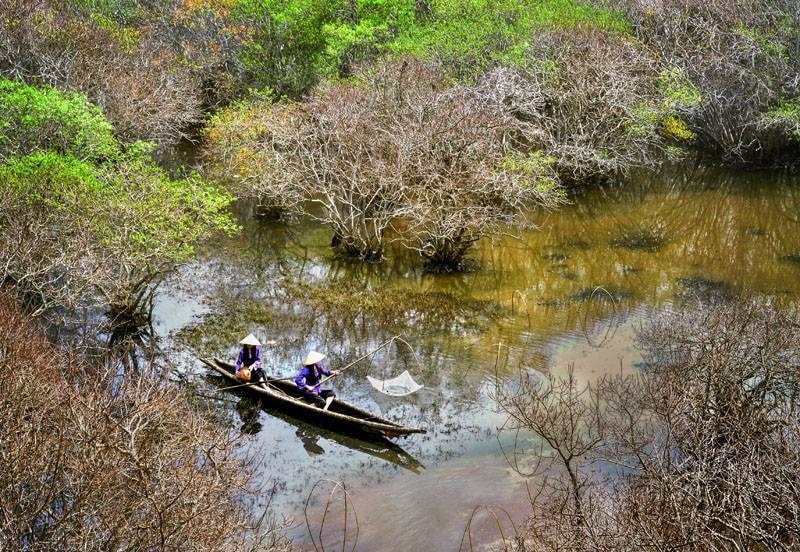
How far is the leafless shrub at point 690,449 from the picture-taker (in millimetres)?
8508

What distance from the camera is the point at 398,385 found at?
54.7ft

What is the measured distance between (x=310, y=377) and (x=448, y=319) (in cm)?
570

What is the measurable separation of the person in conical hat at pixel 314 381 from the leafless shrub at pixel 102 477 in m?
4.17

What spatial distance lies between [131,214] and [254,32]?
23.1 meters

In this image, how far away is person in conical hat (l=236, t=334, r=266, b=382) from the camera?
1697cm

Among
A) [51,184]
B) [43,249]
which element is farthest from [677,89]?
[43,249]

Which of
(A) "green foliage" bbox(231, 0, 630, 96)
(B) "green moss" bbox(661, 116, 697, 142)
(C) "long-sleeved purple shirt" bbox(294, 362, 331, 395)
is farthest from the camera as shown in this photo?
(A) "green foliage" bbox(231, 0, 630, 96)

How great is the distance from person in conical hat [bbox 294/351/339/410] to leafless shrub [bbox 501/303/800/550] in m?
4.36

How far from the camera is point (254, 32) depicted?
39500 mm

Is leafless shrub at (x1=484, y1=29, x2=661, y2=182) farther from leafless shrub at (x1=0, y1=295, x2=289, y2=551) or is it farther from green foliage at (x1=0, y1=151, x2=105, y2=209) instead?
leafless shrub at (x1=0, y1=295, x2=289, y2=551)

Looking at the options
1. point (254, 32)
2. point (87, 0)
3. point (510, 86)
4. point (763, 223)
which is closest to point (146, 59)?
point (254, 32)

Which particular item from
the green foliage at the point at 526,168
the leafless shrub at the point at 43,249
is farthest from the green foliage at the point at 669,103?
the leafless shrub at the point at 43,249

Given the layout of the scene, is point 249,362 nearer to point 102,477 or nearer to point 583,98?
point 102,477

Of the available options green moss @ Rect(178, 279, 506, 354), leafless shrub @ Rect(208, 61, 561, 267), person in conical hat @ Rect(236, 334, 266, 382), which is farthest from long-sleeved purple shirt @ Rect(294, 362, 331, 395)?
leafless shrub @ Rect(208, 61, 561, 267)
